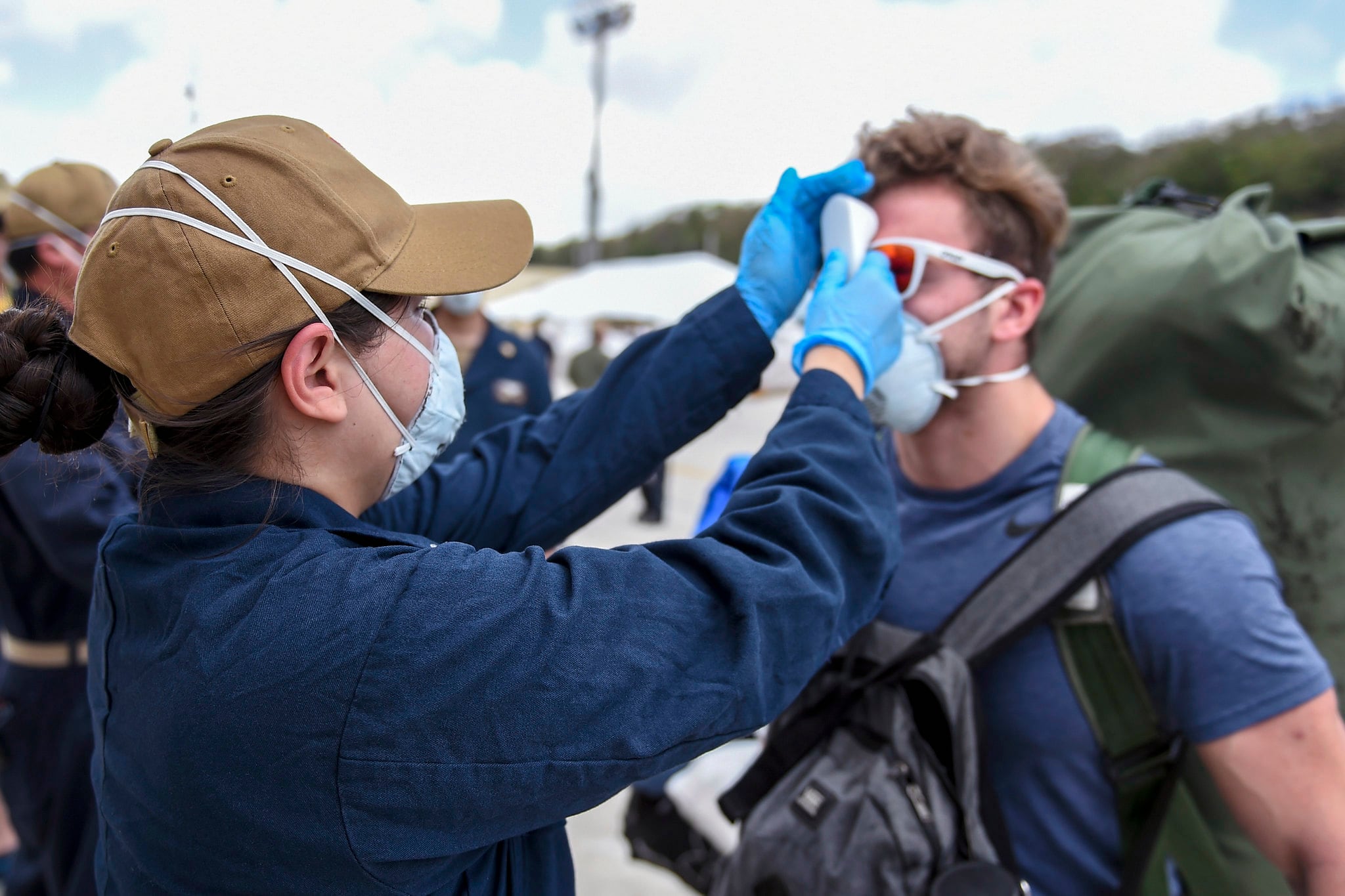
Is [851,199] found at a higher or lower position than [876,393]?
higher

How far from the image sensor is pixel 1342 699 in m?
1.78

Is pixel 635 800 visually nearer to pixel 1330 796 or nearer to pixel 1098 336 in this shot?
pixel 1330 796

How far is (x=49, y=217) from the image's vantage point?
274cm

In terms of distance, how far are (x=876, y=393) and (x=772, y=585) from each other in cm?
91

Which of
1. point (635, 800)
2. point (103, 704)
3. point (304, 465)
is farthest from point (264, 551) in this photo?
point (635, 800)

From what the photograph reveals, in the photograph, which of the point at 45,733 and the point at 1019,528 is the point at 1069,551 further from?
the point at 45,733

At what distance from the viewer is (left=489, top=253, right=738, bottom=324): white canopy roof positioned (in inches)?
452

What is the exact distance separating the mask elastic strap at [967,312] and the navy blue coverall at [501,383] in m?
2.39

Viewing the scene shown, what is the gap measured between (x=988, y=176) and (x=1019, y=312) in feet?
1.05

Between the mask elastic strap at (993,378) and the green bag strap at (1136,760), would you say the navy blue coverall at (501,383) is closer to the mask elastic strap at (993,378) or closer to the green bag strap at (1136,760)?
the mask elastic strap at (993,378)

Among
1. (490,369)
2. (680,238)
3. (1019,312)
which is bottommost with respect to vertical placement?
(680,238)

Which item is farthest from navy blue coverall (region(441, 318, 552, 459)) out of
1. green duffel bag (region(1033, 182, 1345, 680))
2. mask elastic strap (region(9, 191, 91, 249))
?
green duffel bag (region(1033, 182, 1345, 680))

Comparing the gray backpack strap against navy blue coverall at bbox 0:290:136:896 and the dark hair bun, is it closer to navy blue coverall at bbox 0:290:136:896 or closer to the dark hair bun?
the dark hair bun

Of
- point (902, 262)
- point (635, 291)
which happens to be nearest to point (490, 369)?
point (902, 262)
